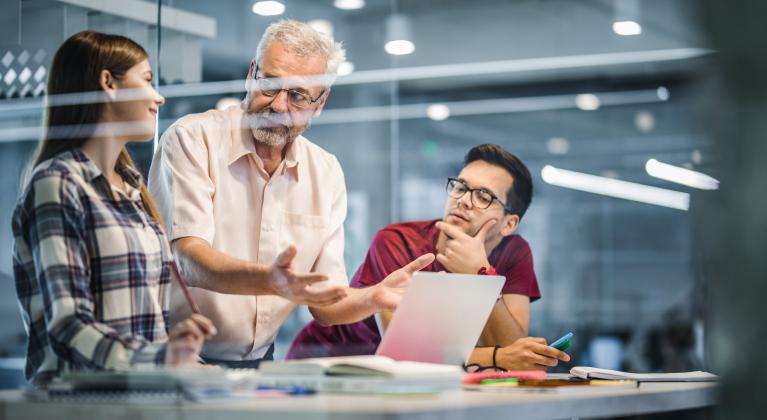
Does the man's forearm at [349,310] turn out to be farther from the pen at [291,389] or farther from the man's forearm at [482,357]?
the pen at [291,389]

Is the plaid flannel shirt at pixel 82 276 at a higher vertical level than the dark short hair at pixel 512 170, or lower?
lower

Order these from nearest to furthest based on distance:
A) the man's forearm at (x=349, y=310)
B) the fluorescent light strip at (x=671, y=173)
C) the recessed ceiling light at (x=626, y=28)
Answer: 1. the man's forearm at (x=349, y=310)
2. the fluorescent light strip at (x=671, y=173)
3. the recessed ceiling light at (x=626, y=28)

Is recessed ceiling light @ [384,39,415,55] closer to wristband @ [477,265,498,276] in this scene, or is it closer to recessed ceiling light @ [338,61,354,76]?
recessed ceiling light @ [338,61,354,76]

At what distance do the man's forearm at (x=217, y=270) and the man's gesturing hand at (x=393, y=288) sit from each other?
0.90 feet

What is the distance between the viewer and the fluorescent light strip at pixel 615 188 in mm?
3611

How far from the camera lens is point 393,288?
2123 mm

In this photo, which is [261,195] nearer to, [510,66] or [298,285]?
[298,285]

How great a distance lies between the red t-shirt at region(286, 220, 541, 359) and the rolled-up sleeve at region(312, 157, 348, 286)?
0.21 ft

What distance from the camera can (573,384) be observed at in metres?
1.88

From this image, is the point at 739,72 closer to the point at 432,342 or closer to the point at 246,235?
the point at 432,342

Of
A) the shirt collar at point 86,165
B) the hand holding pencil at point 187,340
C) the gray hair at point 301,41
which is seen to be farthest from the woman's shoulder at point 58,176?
the gray hair at point 301,41

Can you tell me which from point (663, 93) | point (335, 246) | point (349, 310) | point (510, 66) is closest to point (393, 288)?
point (349, 310)

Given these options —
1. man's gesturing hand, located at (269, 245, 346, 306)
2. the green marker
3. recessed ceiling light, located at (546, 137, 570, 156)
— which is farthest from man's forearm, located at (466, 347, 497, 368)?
recessed ceiling light, located at (546, 137, 570, 156)

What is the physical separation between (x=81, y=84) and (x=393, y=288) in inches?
31.1
